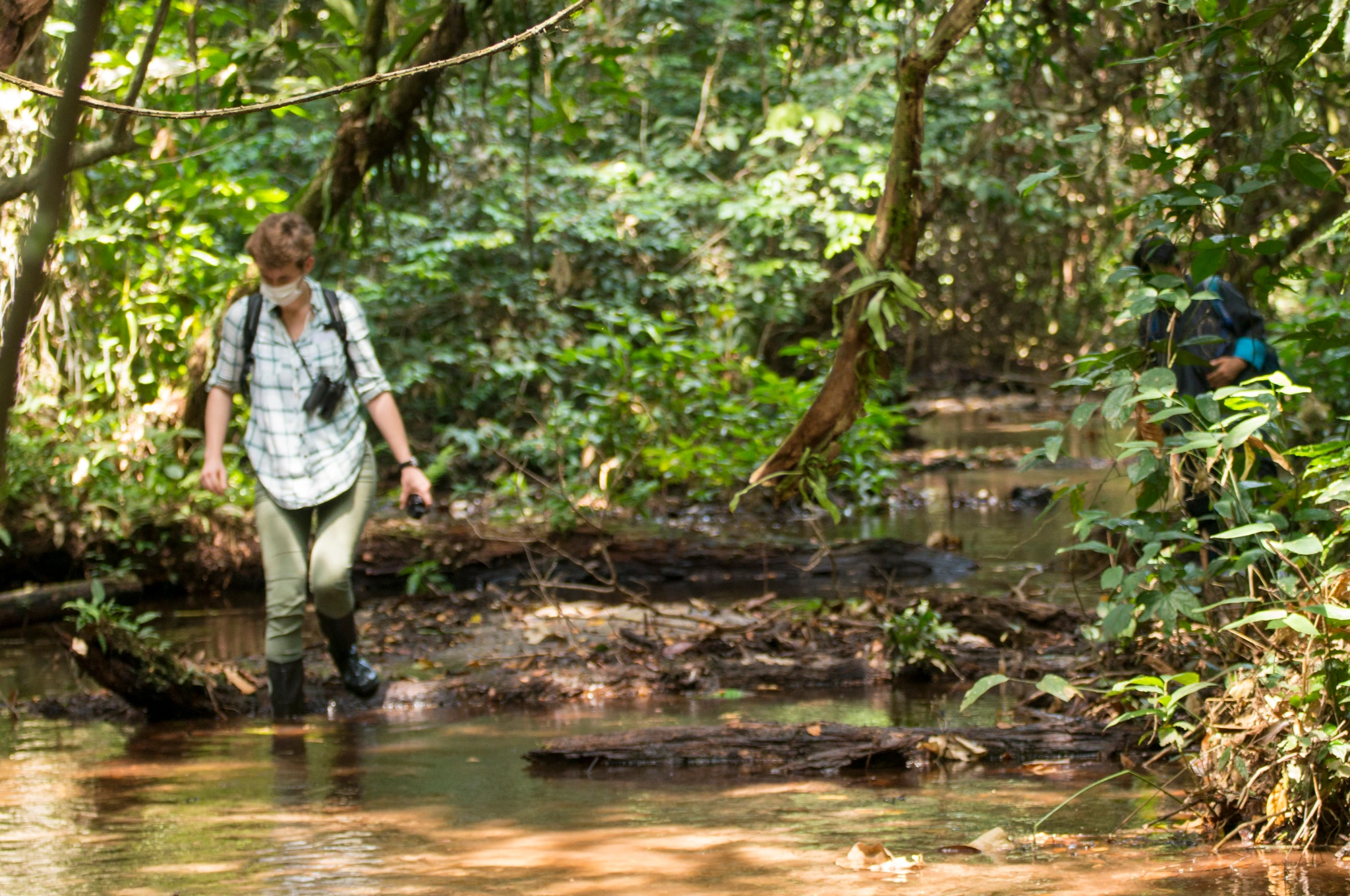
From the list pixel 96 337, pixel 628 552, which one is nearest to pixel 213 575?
pixel 96 337

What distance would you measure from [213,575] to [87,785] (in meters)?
4.64

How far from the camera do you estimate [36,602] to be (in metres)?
7.02

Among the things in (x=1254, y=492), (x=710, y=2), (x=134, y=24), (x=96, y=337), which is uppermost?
(x=710, y=2)

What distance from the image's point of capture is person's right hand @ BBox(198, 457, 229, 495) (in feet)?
15.5

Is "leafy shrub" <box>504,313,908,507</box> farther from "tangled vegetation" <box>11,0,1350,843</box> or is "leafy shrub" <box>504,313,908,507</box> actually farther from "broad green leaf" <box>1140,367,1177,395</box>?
"broad green leaf" <box>1140,367,1177,395</box>

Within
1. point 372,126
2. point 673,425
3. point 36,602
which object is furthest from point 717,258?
point 36,602

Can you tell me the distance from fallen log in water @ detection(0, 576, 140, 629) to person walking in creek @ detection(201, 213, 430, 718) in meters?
2.55

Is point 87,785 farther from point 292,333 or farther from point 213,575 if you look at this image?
point 213,575

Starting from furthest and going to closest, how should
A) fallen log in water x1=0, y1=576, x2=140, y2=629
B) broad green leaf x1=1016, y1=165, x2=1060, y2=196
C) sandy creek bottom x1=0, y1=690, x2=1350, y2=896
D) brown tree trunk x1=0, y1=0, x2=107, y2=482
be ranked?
1. fallen log in water x1=0, y1=576, x2=140, y2=629
2. broad green leaf x1=1016, y1=165, x2=1060, y2=196
3. sandy creek bottom x1=0, y1=690, x2=1350, y2=896
4. brown tree trunk x1=0, y1=0, x2=107, y2=482

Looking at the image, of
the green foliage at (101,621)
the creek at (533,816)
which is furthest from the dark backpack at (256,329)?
the creek at (533,816)

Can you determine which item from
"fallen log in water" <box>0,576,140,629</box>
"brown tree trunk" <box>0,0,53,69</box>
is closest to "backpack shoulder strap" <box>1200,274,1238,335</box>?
"brown tree trunk" <box>0,0,53,69</box>

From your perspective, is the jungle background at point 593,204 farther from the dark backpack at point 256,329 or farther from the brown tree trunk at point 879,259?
the dark backpack at point 256,329

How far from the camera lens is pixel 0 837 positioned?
3258 mm

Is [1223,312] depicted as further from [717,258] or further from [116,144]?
[717,258]
